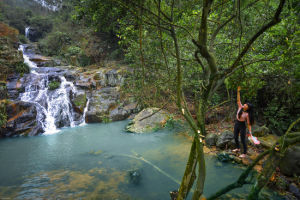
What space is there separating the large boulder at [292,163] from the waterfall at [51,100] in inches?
390

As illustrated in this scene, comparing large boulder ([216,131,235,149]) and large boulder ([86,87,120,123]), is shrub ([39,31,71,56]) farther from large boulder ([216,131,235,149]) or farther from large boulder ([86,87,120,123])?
large boulder ([216,131,235,149])

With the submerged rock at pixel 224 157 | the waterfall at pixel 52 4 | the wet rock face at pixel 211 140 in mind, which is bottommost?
the submerged rock at pixel 224 157

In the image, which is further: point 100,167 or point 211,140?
point 211,140

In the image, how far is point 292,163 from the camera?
3.72m

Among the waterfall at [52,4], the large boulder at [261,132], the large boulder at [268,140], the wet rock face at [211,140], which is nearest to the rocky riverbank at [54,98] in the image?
the wet rock face at [211,140]

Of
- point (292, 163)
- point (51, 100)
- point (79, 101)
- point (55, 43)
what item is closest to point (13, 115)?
point (51, 100)

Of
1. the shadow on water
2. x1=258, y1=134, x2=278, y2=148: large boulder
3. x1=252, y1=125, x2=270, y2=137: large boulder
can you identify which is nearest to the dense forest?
x1=258, y1=134, x2=278, y2=148: large boulder

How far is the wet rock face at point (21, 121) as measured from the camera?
8.51 metres

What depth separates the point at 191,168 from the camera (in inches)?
87.1

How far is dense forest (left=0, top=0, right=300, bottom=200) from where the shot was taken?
2.01 metres

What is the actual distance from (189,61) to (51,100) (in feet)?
34.0

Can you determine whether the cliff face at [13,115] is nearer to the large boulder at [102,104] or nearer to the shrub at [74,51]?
the large boulder at [102,104]

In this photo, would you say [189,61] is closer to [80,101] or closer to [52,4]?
[80,101]

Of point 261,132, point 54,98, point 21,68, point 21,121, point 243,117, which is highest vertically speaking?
point 21,68
